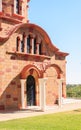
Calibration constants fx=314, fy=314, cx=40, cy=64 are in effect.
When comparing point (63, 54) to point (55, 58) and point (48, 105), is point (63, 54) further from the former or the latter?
point (48, 105)

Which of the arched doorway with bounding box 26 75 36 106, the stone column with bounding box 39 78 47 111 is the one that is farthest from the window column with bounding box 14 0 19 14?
the stone column with bounding box 39 78 47 111

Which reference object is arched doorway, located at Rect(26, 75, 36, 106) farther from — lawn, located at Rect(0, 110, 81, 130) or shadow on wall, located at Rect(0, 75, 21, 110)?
lawn, located at Rect(0, 110, 81, 130)

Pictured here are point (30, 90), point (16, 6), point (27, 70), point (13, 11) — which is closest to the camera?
point (27, 70)

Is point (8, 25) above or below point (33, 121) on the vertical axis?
above

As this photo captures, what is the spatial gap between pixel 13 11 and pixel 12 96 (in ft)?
21.6

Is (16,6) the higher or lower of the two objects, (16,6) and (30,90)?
the higher

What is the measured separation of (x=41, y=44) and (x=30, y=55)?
2.02m

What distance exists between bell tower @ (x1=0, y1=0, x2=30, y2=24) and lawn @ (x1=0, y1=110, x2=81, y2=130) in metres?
8.66

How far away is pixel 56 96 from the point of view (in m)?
26.1

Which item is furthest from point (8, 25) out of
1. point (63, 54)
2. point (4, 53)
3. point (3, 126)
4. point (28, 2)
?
point (3, 126)

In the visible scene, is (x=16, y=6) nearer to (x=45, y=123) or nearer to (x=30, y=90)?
(x=30, y=90)

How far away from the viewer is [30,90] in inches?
932

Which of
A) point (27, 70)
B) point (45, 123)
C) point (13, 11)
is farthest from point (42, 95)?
point (13, 11)

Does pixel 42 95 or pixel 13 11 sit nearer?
pixel 42 95
